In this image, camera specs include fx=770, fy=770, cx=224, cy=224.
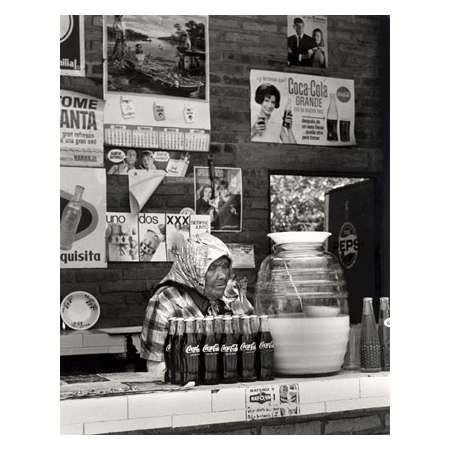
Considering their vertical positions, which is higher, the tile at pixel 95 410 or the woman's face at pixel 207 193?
the woman's face at pixel 207 193

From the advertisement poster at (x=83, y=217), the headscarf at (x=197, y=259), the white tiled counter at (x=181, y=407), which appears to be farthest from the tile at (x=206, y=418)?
the advertisement poster at (x=83, y=217)

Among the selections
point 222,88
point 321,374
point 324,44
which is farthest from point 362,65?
point 321,374

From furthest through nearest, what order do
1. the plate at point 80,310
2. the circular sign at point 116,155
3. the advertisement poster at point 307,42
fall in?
the advertisement poster at point 307,42 → the circular sign at point 116,155 → the plate at point 80,310

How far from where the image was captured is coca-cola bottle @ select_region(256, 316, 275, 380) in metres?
2.50

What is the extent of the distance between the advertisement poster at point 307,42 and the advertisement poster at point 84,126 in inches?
50.1

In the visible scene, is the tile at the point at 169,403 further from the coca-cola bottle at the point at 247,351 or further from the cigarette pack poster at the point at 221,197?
the cigarette pack poster at the point at 221,197

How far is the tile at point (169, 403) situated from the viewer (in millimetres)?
2330

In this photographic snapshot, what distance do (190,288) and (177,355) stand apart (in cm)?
72

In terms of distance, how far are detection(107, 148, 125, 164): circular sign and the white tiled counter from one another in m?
2.29

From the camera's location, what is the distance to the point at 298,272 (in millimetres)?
2678

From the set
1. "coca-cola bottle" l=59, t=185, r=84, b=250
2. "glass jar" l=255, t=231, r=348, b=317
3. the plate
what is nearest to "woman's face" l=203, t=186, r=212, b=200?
"coca-cola bottle" l=59, t=185, r=84, b=250

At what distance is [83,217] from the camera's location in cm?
436

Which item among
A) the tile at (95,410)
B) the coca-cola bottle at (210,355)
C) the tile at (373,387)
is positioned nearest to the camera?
the tile at (95,410)
